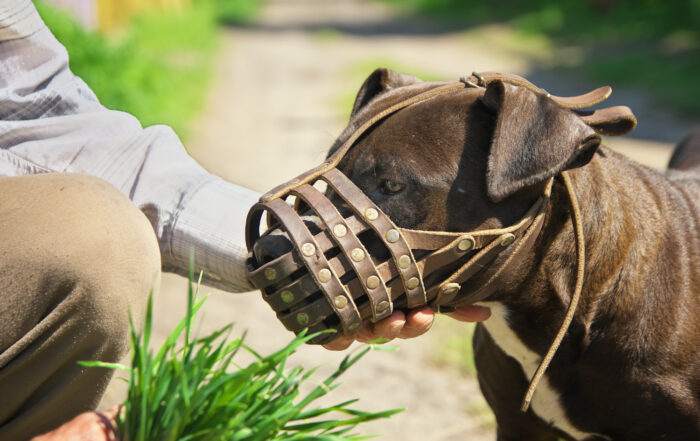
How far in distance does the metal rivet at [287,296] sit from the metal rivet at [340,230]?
195 mm

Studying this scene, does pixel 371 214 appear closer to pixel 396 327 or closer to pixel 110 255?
pixel 396 327

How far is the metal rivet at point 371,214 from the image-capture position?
1.87 m

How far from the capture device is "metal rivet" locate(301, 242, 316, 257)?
6.02ft

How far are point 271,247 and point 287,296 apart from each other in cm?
13

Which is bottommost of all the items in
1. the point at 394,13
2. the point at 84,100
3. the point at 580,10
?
the point at 394,13

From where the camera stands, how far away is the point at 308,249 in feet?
6.03

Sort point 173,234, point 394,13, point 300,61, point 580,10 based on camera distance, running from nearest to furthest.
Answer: point 173,234, point 300,61, point 580,10, point 394,13

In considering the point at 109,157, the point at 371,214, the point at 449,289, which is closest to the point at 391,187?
the point at 371,214

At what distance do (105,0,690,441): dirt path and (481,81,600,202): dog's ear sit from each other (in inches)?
24.9

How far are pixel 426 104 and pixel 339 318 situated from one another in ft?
2.02

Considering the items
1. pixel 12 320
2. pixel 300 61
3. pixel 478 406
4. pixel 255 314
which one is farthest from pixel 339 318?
pixel 300 61

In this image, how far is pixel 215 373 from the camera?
176 cm

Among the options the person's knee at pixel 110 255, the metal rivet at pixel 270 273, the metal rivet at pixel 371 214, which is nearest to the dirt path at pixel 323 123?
the metal rivet at pixel 270 273

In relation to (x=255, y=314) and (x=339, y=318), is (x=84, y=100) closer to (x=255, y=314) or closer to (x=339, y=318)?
(x=339, y=318)
